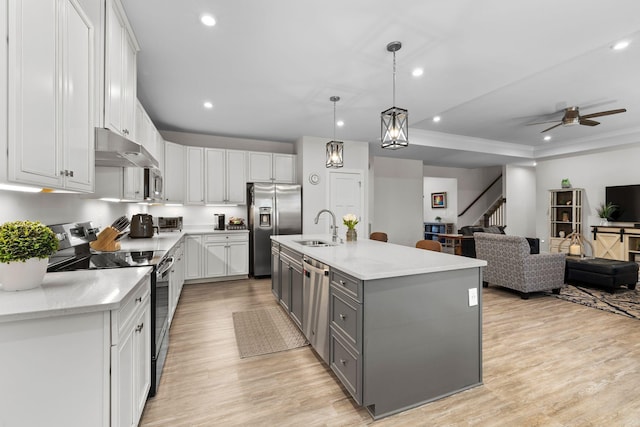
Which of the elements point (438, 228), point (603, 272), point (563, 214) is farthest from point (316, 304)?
point (438, 228)

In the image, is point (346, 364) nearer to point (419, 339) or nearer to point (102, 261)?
point (419, 339)

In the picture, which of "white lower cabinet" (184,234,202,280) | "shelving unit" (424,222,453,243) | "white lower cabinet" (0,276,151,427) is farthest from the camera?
"shelving unit" (424,222,453,243)

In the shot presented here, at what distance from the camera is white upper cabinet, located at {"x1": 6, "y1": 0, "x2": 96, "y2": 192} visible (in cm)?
121

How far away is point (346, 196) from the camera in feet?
19.6

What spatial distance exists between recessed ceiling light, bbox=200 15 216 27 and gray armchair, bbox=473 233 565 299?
4378 millimetres


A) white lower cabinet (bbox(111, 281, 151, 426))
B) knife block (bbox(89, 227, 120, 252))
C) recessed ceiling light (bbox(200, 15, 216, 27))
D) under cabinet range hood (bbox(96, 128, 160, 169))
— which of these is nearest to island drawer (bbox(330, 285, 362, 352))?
white lower cabinet (bbox(111, 281, 151, 426))

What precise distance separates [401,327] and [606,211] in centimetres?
718

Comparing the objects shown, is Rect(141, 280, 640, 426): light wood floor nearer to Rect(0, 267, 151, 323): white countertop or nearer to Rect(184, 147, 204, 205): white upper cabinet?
Rect(0, 267, 151, 323): white countertop

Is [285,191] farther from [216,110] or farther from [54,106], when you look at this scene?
[54,106]

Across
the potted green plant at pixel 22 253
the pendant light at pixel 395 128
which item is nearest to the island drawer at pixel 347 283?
the pendant light at pixel 395 128

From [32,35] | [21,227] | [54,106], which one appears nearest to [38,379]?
[21,227]

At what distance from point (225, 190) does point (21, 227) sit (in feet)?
13.5

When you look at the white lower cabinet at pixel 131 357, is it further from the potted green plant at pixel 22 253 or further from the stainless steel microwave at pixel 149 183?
the stainless steel microwave at pixel 149 183

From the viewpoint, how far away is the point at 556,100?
A: 4.10 m
